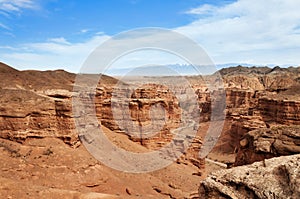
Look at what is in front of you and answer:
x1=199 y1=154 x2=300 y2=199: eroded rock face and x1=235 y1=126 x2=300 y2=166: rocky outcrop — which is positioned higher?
x1=199 y1=154 x2=300 y2=199: eroded rock face

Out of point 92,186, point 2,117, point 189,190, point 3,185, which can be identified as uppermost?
point 2,117

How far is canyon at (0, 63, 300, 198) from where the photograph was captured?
605cm

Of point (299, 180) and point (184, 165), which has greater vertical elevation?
point (299, 180)

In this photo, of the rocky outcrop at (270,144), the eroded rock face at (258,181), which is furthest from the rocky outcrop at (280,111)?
the eroded rock face at (258,181)

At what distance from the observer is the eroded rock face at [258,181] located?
5.30m

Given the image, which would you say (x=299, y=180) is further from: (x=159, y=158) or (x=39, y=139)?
(x=159, y=158)

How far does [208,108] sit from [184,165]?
4368 centimetres

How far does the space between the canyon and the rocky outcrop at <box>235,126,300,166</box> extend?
0.11ft

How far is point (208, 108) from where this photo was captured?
77.4 meters

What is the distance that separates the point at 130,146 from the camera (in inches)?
1352

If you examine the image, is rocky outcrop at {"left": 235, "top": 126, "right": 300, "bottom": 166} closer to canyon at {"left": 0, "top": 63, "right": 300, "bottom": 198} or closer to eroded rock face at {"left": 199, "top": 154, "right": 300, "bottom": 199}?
canyon at {"left": 0, "top": 63, "right": 300, "bottom": 198}

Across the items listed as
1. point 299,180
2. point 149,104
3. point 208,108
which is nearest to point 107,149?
point 149,104

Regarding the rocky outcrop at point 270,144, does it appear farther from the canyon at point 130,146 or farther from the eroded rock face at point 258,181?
the eroded rock face at point 258,181

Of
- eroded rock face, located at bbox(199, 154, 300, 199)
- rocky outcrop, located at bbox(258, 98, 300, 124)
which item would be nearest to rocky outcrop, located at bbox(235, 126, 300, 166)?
eroded rock face, located at bbox(199, 154, 300, 199)
